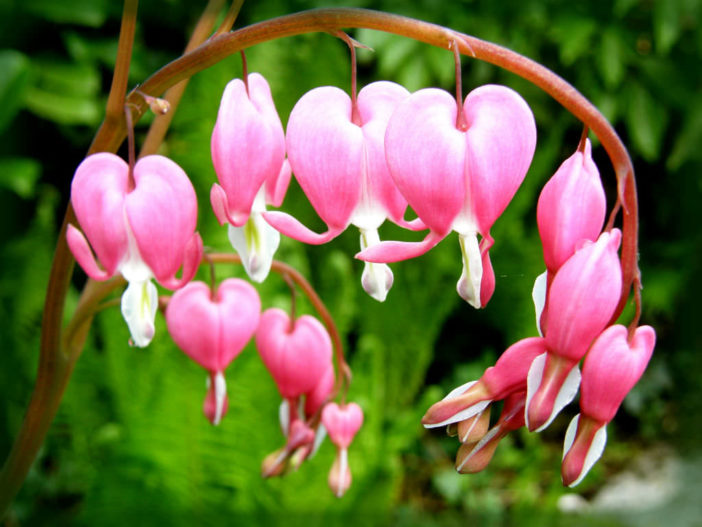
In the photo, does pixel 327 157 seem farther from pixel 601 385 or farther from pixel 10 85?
pixel 10 85

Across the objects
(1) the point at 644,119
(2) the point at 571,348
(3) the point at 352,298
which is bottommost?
(3) the point at 352,298

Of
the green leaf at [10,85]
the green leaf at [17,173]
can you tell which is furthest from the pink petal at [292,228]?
the green leaf at [17,173]

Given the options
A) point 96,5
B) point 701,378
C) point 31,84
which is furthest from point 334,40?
point 701,378

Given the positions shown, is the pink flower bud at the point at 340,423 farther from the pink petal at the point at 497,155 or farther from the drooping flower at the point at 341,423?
the pink petal at the point at 497,155

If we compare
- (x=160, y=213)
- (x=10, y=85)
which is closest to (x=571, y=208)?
(x=160, y=213)

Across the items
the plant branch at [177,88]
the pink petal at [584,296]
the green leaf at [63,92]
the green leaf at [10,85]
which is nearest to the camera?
the pink petal at [584,296]

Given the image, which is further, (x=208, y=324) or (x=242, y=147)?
(x=208, y=324)
